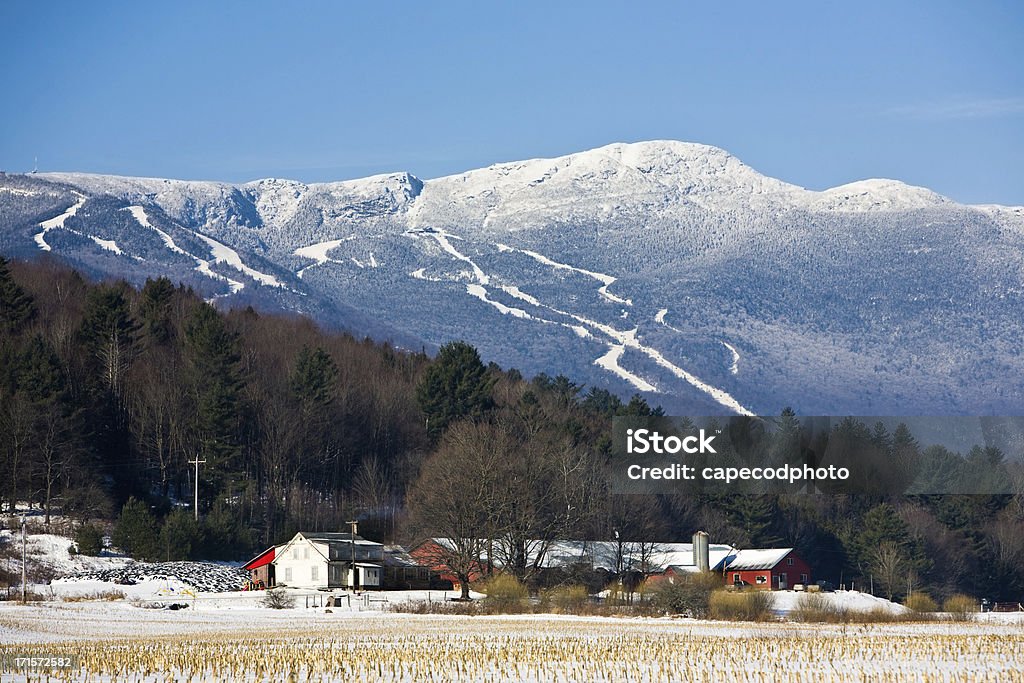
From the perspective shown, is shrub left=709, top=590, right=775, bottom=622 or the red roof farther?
the red roof

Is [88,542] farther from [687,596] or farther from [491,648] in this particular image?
[491,648]

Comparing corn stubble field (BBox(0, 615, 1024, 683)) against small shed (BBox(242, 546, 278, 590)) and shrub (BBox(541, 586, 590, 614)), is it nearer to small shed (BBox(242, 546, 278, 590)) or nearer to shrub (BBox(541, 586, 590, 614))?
shrub (BBox(541, 586, 590, 614))

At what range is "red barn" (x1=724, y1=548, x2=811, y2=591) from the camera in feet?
309

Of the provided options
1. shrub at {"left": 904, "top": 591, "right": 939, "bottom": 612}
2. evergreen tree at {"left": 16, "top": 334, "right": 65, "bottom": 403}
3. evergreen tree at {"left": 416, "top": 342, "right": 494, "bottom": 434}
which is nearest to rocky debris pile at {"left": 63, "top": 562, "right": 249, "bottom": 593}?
evergreen tree at {"left": 16, "top": 334, "right": 65, "bottom": 403}

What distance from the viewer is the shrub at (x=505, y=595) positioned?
204 ft

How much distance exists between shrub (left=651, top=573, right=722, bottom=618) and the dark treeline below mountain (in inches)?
568

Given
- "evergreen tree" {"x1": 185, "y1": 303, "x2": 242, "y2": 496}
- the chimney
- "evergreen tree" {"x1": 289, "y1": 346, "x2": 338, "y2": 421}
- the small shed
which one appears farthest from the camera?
"evergreen tree" {"x1": 289, "y1": 346, "x2": 338, "y2": 421}

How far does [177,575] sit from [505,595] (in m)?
20.8

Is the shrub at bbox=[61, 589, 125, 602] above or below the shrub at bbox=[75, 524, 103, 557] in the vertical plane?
below

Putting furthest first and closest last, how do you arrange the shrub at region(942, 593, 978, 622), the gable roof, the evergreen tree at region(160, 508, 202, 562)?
the gable roof < the evergreen tree at region(160, 508, 202, 562) < the shrub at region(942, 593, 978, 622)

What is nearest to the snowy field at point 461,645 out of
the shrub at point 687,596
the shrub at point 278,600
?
the shrub at point 278,600

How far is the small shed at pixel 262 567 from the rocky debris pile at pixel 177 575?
6.17ft

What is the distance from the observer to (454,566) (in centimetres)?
7606

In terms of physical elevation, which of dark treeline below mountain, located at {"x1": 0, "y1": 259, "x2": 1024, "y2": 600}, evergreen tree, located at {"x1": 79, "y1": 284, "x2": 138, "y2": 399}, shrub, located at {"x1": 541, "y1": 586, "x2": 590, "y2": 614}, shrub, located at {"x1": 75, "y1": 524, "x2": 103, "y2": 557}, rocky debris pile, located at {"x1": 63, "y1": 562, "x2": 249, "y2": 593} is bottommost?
shrub, located at {"x1": 541, "y1": 586, "x2": 590, "y2": 614}
